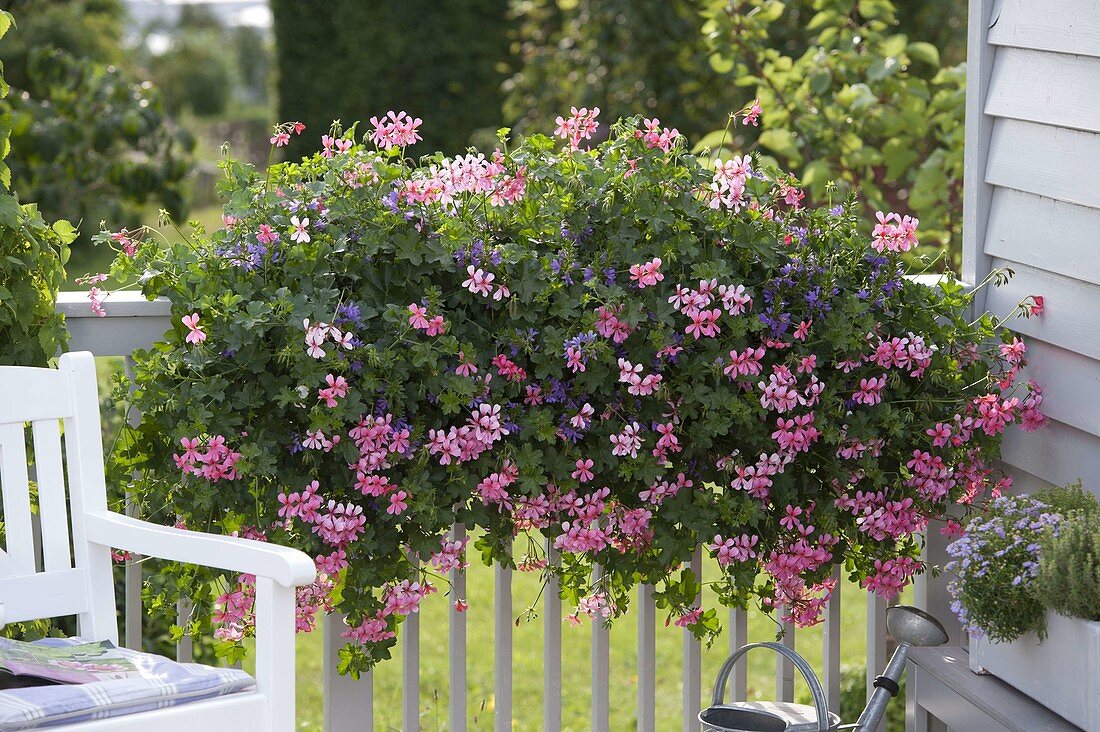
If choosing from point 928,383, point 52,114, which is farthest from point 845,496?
point 52,114

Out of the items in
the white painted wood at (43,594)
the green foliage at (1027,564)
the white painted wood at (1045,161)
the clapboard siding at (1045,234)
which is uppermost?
the white painted wood at (1045,161)

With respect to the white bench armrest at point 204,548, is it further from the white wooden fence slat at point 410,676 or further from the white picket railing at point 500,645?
the white wooden fence slat at point 410,676

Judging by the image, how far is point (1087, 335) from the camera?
5.94ft

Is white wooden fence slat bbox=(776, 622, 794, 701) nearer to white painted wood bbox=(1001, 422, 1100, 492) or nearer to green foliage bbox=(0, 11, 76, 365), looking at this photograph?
white painted wood bbox=(1001, 422, 1100, 492)

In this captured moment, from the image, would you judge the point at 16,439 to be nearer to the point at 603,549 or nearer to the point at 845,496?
the point at 603,549

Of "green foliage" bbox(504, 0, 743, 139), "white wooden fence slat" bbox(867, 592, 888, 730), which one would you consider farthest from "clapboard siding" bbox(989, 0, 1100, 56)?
"green foliage" bbox(504, 0, 743, 139)

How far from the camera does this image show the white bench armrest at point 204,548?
1.42 metres

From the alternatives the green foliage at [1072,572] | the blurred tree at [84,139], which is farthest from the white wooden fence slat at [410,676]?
the blurred tree at [84,139]

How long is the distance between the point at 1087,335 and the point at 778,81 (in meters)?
1.83

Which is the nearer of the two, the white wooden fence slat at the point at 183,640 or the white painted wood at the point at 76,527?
the white painted wood at the point at 76,527

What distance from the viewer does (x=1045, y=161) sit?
6.25 feet

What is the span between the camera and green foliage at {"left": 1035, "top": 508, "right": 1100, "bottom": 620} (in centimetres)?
A: 146

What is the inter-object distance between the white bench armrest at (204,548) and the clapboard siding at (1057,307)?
3.63 ft

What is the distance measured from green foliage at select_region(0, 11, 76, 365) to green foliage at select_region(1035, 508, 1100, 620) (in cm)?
130
